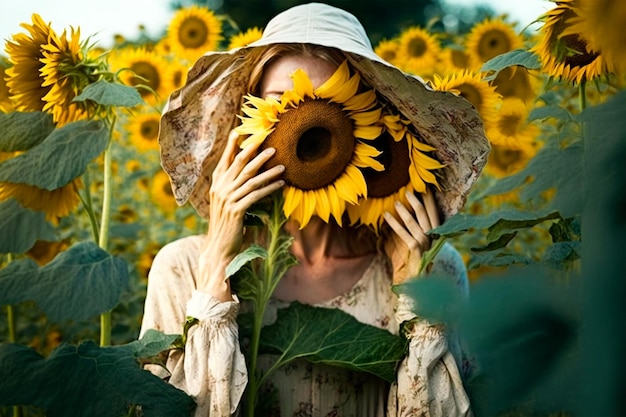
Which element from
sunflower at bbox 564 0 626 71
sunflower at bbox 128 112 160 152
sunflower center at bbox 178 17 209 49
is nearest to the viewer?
sunflower at bbox 564 0 626 71

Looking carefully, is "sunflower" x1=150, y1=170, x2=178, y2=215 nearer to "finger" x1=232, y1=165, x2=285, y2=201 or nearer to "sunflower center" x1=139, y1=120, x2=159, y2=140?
"sunflower center" x1=139, y1=120, x2=159, y2=140

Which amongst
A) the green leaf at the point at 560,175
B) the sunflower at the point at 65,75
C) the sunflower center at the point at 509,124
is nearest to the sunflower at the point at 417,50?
the sunflower center at the point at 509,124

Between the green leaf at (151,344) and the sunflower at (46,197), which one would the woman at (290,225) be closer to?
the green leaf at (151,344)

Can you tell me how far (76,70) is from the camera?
146 centimetres

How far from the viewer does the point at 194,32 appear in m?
2.80

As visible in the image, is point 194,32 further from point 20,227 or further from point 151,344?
point 151,344

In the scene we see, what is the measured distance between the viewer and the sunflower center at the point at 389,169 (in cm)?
143

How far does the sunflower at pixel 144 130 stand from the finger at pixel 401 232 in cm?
143

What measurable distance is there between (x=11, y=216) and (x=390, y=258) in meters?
0.75

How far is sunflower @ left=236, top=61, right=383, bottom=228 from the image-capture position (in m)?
1.33

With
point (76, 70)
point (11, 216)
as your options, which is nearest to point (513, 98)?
point (76, 70)

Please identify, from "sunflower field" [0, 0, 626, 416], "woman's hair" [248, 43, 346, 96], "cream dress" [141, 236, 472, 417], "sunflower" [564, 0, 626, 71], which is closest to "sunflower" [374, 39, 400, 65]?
"sunflower field" [0, 0, 626, 416]

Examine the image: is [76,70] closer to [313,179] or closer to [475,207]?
[313,179]

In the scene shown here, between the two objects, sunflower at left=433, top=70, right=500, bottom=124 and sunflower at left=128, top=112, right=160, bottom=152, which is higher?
sunflower at left=128, top=112, right=160, bottom=152
